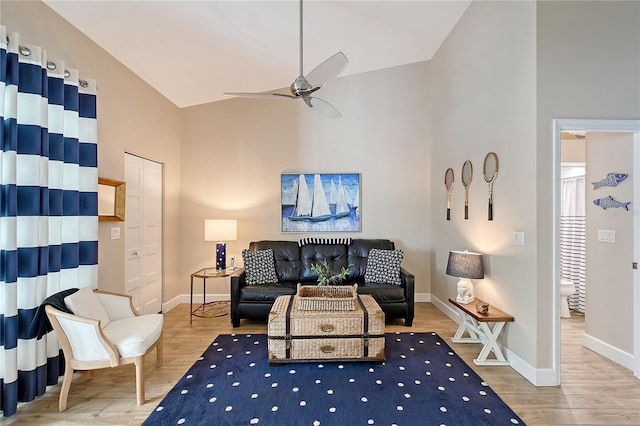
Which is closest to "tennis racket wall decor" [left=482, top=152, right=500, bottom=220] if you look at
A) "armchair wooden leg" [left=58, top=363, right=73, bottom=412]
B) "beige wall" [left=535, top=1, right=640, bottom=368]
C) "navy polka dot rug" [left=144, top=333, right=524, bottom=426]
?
"beige wall" [left=535, top=1, right=640, bottom=368]

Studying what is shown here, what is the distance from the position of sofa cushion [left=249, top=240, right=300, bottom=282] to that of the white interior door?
1.33m

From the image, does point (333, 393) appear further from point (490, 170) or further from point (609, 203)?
point (609, 203)

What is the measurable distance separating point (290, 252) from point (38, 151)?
2.94 m

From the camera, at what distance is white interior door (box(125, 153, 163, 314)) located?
3705 millimetres

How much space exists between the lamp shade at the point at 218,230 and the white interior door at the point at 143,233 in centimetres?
71

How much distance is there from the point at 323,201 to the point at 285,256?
3.46 ft

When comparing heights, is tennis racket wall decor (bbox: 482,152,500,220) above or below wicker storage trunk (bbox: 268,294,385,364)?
above

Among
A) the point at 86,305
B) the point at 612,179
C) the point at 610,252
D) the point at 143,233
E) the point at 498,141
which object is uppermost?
the point at 498,141

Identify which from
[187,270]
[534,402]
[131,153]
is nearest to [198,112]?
[131,153]

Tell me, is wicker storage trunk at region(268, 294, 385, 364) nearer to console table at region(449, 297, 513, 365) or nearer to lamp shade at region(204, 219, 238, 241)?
console table at region(449, 297, 513, 365)

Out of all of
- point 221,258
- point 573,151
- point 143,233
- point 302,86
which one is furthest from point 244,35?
point 573,151

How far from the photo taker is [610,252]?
2.99 meters

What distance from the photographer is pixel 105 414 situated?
217 cm

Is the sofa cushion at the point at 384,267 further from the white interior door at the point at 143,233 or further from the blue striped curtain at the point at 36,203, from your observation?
the blue striped curtain at the point at 36,203
